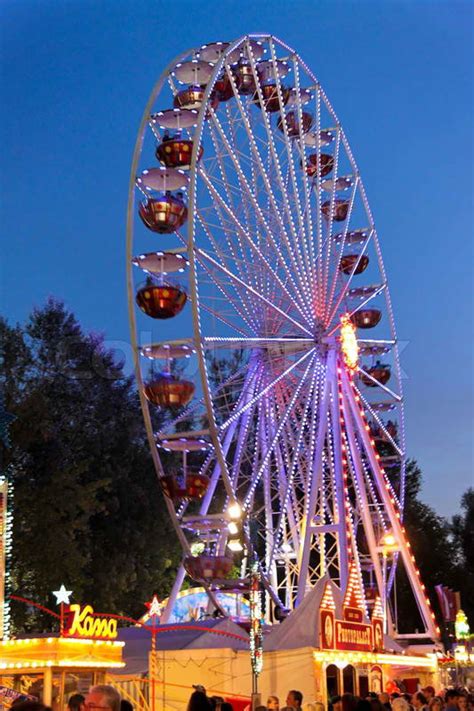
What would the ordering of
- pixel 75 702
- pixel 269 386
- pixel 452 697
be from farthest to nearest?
pixel 269 386 → pixel 452 697 → pixel 75 702

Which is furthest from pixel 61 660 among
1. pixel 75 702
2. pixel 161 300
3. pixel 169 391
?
pixel 161 300

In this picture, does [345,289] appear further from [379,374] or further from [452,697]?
[452,697]

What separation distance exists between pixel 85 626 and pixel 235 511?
670 centimetres

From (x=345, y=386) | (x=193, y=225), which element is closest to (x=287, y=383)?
(x=345, y=386)

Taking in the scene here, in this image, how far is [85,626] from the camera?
1614 centimetres

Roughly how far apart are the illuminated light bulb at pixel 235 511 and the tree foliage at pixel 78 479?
26.3 ft

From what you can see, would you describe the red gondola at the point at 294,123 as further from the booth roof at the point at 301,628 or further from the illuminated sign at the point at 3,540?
the illuminated sign at the point at 3,540

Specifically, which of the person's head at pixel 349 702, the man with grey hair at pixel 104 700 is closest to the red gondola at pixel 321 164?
the person's head at pixel 349 702

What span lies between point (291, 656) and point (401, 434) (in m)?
11.3

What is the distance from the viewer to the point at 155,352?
22609 mm

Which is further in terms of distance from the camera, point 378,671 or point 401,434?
point 401,434

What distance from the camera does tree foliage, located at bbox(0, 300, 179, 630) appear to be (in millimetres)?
29172

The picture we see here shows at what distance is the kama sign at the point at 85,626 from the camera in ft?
52.3

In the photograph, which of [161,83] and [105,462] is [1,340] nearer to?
[105,462]
